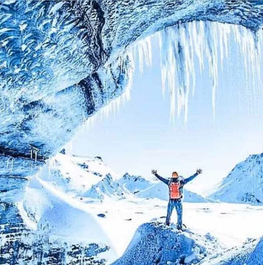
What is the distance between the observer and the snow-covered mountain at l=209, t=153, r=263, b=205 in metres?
62.7

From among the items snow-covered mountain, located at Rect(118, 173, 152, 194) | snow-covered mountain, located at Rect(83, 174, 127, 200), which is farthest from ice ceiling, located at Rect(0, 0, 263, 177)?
snow-covered mountain, located at Rect(118, 173, 152, 194)

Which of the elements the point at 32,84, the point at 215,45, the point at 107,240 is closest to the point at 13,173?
the point at 32,84

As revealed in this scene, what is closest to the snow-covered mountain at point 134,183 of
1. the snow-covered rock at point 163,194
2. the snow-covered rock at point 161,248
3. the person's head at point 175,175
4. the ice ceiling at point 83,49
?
the snow-covered rock at point 163,194

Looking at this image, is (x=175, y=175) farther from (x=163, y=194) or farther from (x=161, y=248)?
(x=163, y=194)

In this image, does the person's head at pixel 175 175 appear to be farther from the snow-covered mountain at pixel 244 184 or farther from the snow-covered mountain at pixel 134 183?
the snow-covered mountain at pixel 134 183

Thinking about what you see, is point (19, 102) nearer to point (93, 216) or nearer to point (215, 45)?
point (215, 45)

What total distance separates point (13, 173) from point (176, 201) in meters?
4.24

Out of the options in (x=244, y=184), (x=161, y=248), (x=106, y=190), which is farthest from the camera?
(x=244, y=184)

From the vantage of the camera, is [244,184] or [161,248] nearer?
[161,248]

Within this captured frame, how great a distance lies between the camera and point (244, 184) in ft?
240

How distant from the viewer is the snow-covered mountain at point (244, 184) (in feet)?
206

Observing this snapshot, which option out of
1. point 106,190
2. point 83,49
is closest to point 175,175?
point 83,49

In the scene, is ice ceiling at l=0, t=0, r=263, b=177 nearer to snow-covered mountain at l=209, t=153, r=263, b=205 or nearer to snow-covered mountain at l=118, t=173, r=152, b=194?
snow-covered mountain at l=209, t=153, r=263, b=205

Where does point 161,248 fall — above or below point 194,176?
below
